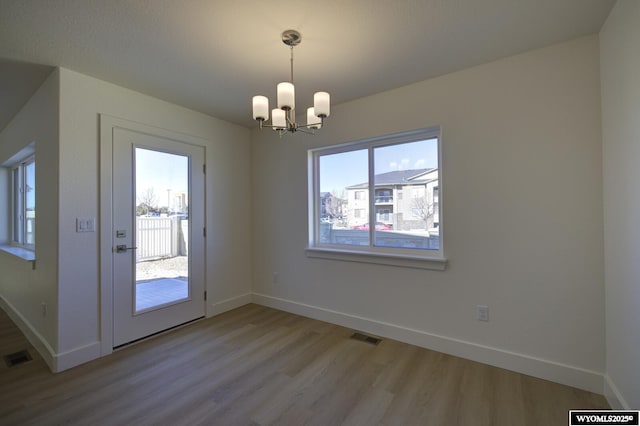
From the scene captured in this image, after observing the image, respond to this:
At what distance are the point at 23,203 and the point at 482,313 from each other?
5.94 meters

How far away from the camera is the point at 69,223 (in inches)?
93.5

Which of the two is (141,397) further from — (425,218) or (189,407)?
(425,218)

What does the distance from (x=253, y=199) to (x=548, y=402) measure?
361cm

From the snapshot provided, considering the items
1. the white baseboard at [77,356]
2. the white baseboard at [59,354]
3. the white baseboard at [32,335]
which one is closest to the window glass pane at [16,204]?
the white baseboard at [32,335]

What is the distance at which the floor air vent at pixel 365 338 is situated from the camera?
109 inches

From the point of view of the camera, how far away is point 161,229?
3.04 metres

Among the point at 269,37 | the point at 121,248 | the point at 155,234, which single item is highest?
the point at 269,37

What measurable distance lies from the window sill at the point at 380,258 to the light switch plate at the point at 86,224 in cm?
214

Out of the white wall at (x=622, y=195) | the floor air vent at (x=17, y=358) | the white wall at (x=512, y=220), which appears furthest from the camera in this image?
the floor air vent at (x=17, y=358)

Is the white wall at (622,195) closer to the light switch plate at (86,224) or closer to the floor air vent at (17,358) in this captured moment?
the light switch plate at (86,224)

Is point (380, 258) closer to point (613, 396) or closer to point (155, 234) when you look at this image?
point (613, 396)

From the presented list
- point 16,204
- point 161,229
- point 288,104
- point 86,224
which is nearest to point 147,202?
point 161,229

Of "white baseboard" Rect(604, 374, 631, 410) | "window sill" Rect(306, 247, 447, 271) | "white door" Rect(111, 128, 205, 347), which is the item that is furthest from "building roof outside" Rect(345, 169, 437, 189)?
"white door" Rect(111, 128, 205, 347)

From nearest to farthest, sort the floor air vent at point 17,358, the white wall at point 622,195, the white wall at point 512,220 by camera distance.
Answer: the white wall at point 622,195 → the white wall at point 512,220 → the floor air vent at point 17,358
